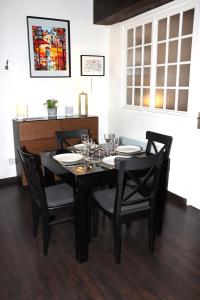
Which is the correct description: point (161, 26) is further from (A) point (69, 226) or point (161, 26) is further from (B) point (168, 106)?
(A) point (69, 226)

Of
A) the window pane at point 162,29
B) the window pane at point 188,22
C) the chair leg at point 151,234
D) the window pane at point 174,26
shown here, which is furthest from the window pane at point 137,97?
the chair leg at point 151,234

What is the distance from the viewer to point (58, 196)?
230 centimetres

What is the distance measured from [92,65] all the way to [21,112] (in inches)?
54.8

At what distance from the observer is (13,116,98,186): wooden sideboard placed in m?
3.54

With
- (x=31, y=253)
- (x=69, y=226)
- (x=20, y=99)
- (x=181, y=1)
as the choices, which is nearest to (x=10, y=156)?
(x=20, y=99)

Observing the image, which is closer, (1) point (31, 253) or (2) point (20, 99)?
(1) point (31, 253)

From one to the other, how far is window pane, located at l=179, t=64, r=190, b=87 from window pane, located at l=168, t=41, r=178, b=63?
0.56 feet

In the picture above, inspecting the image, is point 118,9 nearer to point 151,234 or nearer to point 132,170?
point 132,170

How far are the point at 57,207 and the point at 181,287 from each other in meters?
1.12

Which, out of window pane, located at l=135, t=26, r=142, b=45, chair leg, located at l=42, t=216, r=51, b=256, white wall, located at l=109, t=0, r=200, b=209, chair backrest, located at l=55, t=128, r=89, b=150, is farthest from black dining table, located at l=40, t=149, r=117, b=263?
window pane, located at l=135, t=26, r=142, b=45

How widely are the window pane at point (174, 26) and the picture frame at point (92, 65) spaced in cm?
143

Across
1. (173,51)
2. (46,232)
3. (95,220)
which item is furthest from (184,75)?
(46,232)

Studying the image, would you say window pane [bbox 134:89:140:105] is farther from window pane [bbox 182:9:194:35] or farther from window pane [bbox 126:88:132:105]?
window pane [bbox 182:9:194:35]

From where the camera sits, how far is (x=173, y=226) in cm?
274
